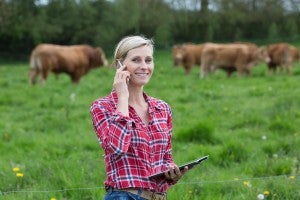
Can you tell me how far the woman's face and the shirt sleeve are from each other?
0.23 m

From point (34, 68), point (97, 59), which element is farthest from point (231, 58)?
point (34, 68)

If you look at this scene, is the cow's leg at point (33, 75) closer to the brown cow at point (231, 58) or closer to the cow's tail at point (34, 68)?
the cow's tail at point (34, 68)

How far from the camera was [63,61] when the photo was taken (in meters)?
17.1

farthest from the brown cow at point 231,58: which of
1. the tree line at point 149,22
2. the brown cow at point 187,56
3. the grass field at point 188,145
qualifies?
the tree line at point 149,22

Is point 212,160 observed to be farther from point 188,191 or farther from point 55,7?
point 55,7

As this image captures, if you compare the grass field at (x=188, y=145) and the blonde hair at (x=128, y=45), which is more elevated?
the blonde hair at (x=128, y=45)

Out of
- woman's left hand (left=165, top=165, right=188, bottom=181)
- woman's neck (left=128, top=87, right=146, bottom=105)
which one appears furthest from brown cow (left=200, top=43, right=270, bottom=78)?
woman's left hand (left=165, top=165, right=188, bottom=181)

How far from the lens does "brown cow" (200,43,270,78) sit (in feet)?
66.7

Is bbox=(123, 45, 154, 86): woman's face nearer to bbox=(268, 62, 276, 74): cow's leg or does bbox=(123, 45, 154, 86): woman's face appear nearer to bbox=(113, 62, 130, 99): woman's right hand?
bbox=(113, 62, 130, 99): woman's right hand

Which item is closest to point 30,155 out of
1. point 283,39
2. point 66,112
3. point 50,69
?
point 66,112

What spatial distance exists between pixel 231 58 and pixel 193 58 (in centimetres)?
324

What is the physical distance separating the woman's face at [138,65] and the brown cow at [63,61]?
42.9ft

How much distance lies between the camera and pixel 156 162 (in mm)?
2967

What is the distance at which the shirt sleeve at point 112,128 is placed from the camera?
108 inches
